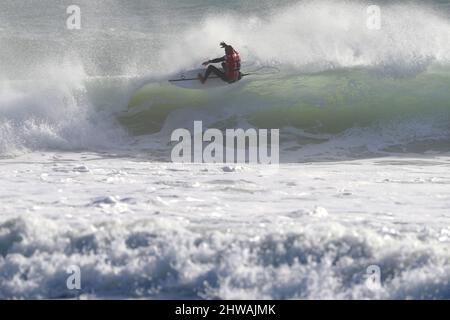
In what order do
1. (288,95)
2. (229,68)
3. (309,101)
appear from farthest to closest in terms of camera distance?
(288,95) < (309,101) < (229,68)

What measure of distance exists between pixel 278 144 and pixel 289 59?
4021 mm

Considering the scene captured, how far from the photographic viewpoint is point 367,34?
1898 centimetres

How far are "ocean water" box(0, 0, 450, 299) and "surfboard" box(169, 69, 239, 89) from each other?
1.47ft

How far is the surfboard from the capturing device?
16.1 meters

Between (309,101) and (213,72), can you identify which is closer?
(213,72)

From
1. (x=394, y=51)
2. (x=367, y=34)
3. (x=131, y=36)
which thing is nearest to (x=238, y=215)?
(x=394, y=51)

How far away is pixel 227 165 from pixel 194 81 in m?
4.65

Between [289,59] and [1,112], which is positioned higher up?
[289,59]

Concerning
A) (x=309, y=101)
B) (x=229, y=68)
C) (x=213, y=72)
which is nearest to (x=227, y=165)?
Answer: (x=229, y=68)

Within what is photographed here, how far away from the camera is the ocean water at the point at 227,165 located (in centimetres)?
718

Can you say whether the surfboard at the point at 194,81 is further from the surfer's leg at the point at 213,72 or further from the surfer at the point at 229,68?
the surfer at the point at 229,68

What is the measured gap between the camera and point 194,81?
16.3 metres

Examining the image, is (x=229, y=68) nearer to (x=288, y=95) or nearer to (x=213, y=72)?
(x=213, y=72)
